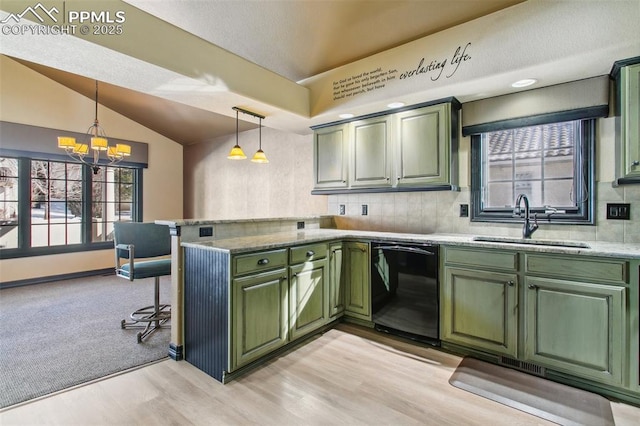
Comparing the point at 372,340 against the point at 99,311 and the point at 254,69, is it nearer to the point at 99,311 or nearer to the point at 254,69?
the point at 254,69

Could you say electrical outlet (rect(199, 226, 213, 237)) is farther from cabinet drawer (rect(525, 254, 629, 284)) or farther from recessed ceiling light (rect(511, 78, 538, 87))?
recessed ceiling light (rect(511, 78, 538, 87))

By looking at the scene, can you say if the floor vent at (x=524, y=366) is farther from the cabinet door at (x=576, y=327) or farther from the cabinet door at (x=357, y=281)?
the cabinet door at (x=357, y=281)

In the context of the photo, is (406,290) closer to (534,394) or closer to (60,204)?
(534,394)

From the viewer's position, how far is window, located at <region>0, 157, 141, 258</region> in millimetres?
4707

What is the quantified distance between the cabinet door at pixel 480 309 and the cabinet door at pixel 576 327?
11 centimetres

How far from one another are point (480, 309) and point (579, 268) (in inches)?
27.7

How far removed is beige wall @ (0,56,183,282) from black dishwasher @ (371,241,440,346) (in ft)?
16.9

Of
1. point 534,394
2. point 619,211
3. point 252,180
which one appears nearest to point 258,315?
point 534,394

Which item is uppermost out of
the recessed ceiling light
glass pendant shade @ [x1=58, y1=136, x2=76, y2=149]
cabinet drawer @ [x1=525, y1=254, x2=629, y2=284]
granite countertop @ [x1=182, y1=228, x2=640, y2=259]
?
the recessed ceiling light

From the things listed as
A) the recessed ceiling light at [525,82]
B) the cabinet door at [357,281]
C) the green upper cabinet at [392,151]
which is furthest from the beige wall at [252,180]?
the recessed ceiling light at [525,82]

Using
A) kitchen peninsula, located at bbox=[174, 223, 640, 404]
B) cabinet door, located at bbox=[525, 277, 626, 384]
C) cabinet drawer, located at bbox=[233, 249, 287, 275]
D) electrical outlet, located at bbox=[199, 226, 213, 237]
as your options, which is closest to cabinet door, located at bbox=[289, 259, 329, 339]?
kitchen peninsula, located at bbox=[174, 223, 640, 404]

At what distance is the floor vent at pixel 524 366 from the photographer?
2.19 meters

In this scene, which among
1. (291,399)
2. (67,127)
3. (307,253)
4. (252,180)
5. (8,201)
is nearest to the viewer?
(291,399)

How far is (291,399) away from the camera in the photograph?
1934 mm
